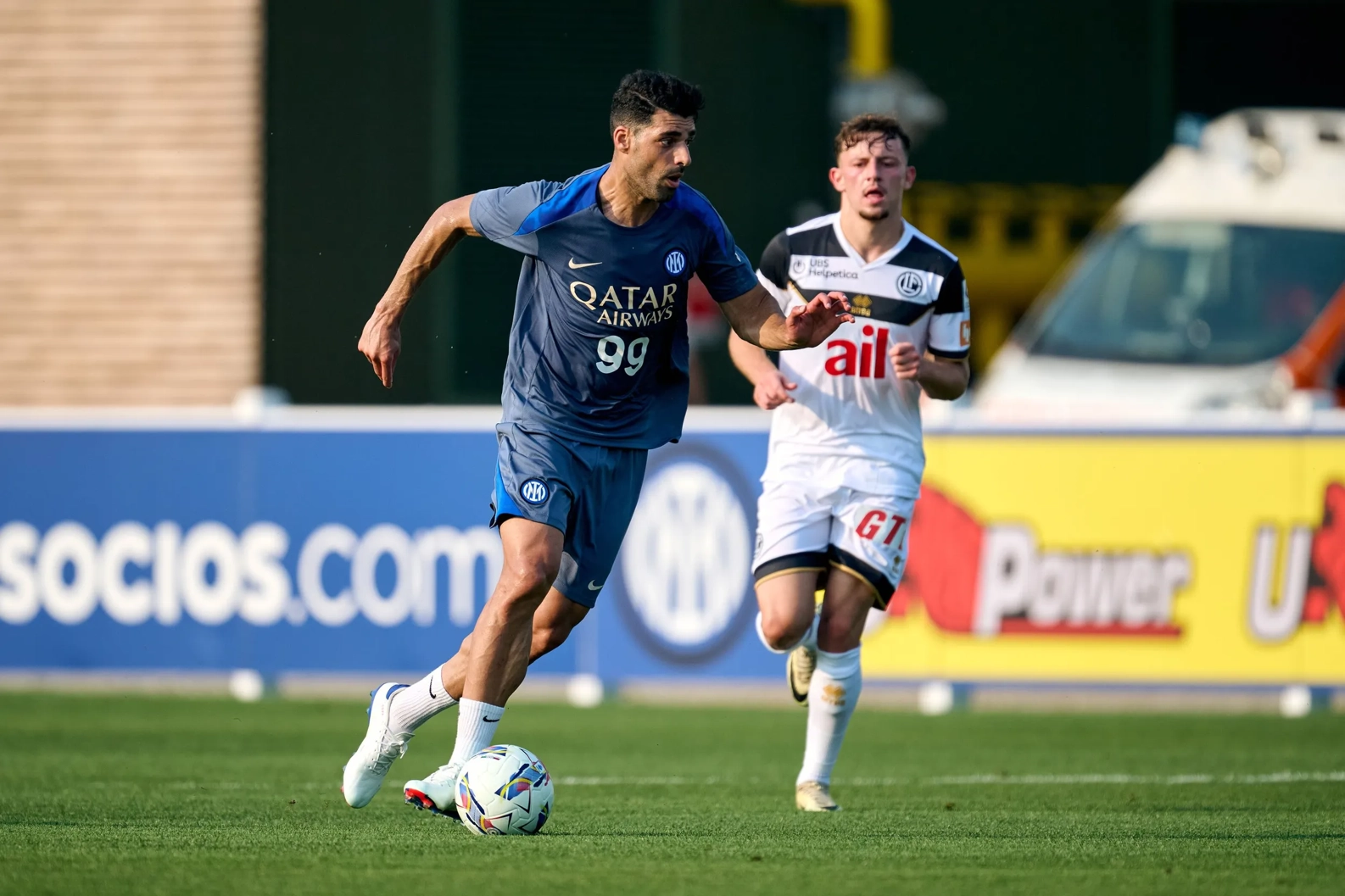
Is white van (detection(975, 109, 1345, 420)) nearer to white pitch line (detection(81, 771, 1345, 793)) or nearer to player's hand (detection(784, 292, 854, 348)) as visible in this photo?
white pitch line (detection(81, 771, 1345, 793))

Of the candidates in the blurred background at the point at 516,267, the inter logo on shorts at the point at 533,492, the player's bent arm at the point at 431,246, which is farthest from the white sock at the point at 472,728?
the blurred background at the point at 516,267

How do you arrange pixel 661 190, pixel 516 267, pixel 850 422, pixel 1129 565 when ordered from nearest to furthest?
pixel 661 190 < pixel 850 422 < pixel 1129 565 < pixel 516 267

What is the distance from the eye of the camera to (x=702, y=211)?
7438mm

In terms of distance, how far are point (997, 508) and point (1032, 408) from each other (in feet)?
6.23

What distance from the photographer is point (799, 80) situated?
2048cm

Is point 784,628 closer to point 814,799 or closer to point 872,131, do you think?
point 814,799

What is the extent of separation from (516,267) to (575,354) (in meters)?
12.7

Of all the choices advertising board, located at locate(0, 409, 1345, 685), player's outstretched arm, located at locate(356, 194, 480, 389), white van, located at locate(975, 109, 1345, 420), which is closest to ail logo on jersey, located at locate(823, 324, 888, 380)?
player's outstretched arm, located at locate(356, 194, 480, 389)

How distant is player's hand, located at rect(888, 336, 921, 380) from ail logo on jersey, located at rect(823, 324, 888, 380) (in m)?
0.48

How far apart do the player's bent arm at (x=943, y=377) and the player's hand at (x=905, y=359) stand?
167 mm

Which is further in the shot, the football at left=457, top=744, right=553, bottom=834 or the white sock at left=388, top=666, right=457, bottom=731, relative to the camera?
the white sock at left=388, top=666, right=457, bottom=731

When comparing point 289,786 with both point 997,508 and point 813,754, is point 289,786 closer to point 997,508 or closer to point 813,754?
point 813,754

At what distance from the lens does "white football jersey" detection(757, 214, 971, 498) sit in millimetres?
8336

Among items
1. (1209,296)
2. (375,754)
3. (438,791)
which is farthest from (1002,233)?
(438,791)
